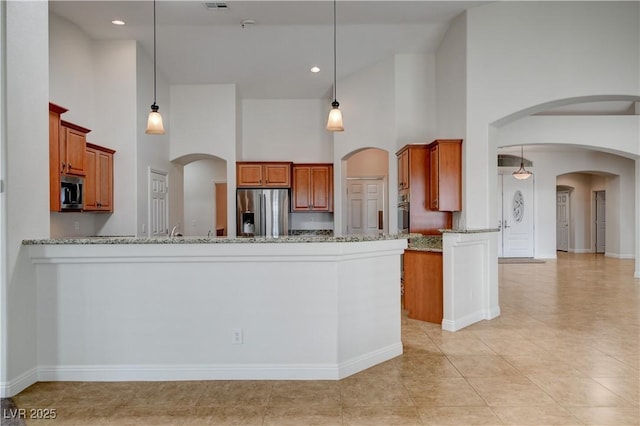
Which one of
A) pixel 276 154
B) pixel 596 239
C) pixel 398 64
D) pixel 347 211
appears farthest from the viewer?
pixel 596 239

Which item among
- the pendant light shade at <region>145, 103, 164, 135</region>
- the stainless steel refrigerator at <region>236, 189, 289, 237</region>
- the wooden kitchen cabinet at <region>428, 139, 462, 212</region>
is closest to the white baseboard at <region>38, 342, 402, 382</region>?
the pendant light shade at <region>145, 103, 164, 135</region>

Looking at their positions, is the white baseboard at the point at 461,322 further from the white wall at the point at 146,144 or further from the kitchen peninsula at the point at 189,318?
the white wall at the point at 146,144

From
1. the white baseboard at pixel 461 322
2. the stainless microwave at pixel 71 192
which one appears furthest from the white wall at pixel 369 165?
the stainless microwave at pixel 71 192

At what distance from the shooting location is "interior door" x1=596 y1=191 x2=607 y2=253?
1285 cm

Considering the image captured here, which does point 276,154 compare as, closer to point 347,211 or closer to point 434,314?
point 347,211

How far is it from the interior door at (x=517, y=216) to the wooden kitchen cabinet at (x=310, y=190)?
19.8ft

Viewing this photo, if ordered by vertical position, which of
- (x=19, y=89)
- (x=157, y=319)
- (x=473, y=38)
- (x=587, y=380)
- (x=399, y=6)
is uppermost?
(x=399, y=6)

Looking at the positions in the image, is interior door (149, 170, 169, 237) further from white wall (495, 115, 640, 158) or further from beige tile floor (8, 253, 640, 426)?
white wall (495, 115, 640, 158)

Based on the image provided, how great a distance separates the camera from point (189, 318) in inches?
124

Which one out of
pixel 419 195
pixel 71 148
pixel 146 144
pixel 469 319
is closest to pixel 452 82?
pixel 419 195

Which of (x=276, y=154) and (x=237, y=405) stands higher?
(x=276, y=154)

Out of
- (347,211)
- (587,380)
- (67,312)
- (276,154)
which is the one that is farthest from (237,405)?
(347,211)

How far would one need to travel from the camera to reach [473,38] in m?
5.11

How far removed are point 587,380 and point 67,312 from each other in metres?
4.05
